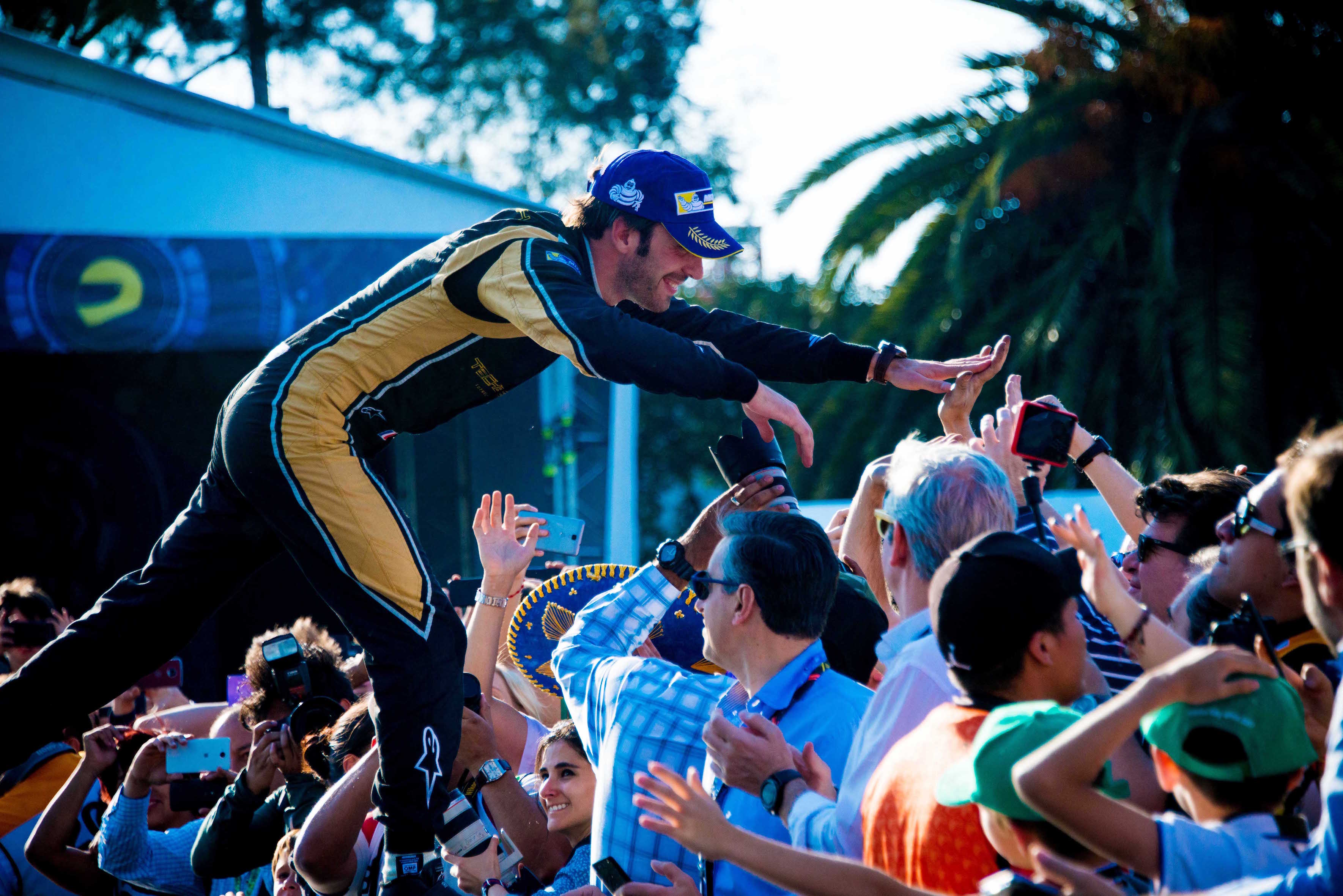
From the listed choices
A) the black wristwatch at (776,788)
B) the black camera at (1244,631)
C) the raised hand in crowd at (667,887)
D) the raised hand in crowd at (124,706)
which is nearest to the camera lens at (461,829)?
the raised hand in crowd at (667,887)

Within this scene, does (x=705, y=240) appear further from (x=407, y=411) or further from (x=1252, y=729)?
(x=1252, y=729)

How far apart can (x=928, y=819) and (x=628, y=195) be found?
1.79 m

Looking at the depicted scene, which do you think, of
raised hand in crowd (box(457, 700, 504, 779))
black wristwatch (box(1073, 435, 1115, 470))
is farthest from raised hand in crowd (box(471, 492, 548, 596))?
A: black wristwatch (box(1073, 435, 1115, 470))

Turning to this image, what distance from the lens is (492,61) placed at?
75.7 feet

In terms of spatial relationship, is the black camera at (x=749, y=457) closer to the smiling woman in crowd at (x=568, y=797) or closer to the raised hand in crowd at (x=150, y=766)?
the smiling woman in crowd at (x=568, y=797)

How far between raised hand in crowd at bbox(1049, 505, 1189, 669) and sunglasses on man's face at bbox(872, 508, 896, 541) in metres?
0.51

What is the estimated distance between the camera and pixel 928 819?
1921 millimetres

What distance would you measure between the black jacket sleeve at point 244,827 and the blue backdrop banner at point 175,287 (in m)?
4.68

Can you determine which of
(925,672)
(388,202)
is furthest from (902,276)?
(925,672)

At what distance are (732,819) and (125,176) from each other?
724 centimetres

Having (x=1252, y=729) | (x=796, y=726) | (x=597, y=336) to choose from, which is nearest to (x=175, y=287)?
(x=597, y=336)

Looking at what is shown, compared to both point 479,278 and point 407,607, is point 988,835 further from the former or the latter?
point 479,278

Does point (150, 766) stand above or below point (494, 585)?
below

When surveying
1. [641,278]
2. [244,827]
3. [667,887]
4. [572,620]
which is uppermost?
[641,278]
